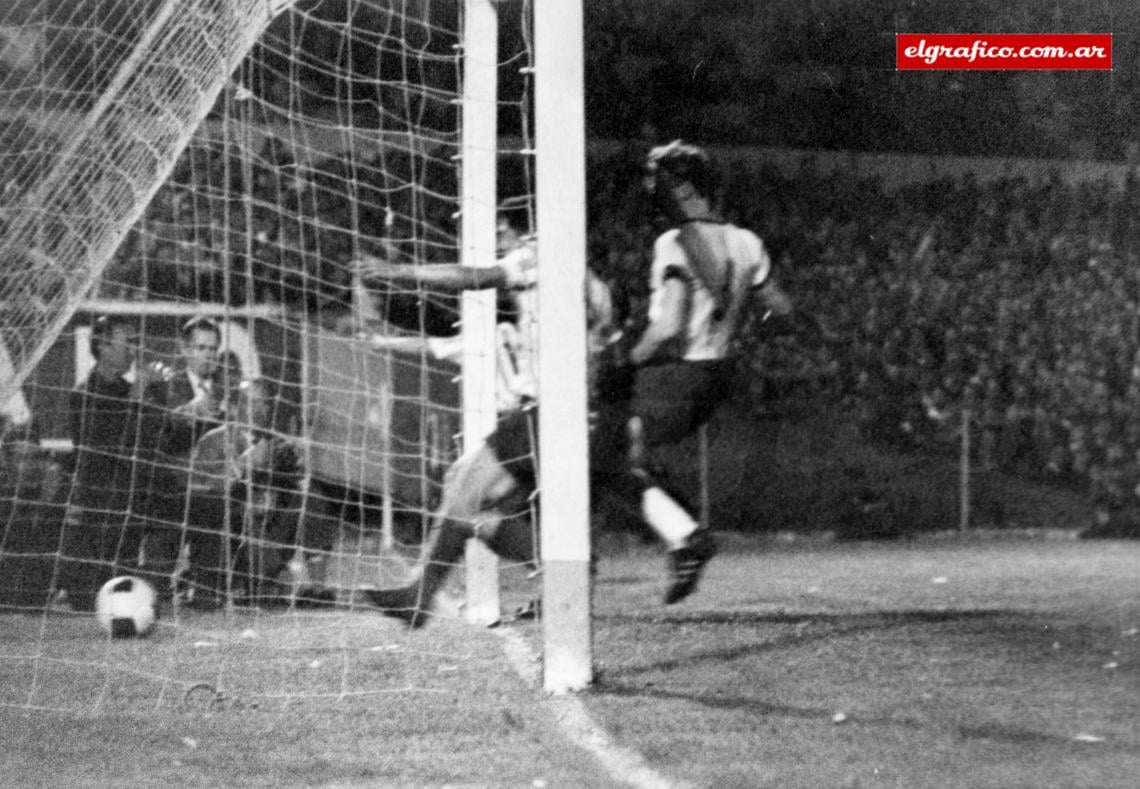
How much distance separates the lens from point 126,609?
18.3 feet

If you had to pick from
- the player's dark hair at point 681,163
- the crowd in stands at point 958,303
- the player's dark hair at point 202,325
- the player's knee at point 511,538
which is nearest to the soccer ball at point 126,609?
the player's knee at point 511,538

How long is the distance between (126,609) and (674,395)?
251 cm

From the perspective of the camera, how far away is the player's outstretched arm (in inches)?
192

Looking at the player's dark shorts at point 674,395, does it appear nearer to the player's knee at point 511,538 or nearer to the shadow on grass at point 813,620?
the player's knee at point 511,538

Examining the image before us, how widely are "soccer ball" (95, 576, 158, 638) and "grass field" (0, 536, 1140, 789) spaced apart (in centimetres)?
9

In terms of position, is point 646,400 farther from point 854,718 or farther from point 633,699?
point 854,718

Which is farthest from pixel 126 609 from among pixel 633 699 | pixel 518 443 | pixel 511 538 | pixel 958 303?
pixel 958 303

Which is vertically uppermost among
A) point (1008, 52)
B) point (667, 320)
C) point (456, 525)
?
point (1008, 52)

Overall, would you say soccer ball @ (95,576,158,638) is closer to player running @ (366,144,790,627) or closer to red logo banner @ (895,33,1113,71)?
player running @ (366,144,790,627)

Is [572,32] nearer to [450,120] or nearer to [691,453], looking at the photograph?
[450,120]

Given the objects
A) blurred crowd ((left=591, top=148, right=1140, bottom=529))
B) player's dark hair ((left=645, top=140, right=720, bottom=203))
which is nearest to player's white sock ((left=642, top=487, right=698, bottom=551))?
player's dark hair ((left=645, top=140, right=720, bottom=203))

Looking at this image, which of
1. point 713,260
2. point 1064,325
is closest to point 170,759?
point 713,260

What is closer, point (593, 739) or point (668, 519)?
point (593, 739)

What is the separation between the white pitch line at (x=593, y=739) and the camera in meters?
3.48
